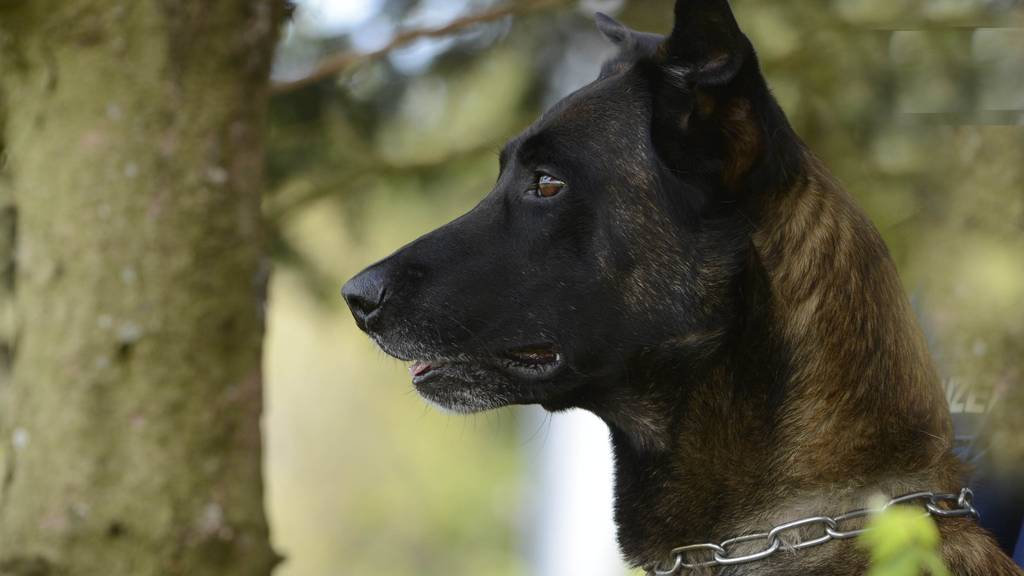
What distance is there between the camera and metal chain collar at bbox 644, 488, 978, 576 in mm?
2162

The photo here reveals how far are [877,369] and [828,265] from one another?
9.3 inches

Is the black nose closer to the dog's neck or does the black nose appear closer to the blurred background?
the dog's neck

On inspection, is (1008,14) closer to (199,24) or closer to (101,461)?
(199,24)

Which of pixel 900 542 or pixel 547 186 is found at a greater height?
pixel 900 542

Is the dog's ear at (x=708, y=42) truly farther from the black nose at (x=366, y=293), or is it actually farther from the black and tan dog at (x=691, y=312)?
the black nose at (x=366, y=293)

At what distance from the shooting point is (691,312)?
2.43 metres

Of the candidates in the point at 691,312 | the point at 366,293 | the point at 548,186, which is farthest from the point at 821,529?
the point at 366,293

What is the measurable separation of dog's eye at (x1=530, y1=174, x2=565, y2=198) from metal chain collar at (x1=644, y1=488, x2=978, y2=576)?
2.80ft

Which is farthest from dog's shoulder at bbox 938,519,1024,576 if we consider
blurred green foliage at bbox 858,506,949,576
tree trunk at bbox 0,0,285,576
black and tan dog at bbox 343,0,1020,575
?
tree trunk at bbox 0,0,285,576

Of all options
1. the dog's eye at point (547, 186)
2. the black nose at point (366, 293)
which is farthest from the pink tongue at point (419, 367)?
the dog's eye at point (547, 186)

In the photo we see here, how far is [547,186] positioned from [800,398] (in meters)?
0.76

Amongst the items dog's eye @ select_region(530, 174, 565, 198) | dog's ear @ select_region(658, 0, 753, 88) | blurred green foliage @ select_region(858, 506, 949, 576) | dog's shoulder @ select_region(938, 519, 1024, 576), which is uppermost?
blurred green foliage @ select_region(858, 506, 949, 576)

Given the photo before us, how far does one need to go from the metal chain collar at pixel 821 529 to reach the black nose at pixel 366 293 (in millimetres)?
891

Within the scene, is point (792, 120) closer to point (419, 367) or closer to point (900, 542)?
point (419, 367)
